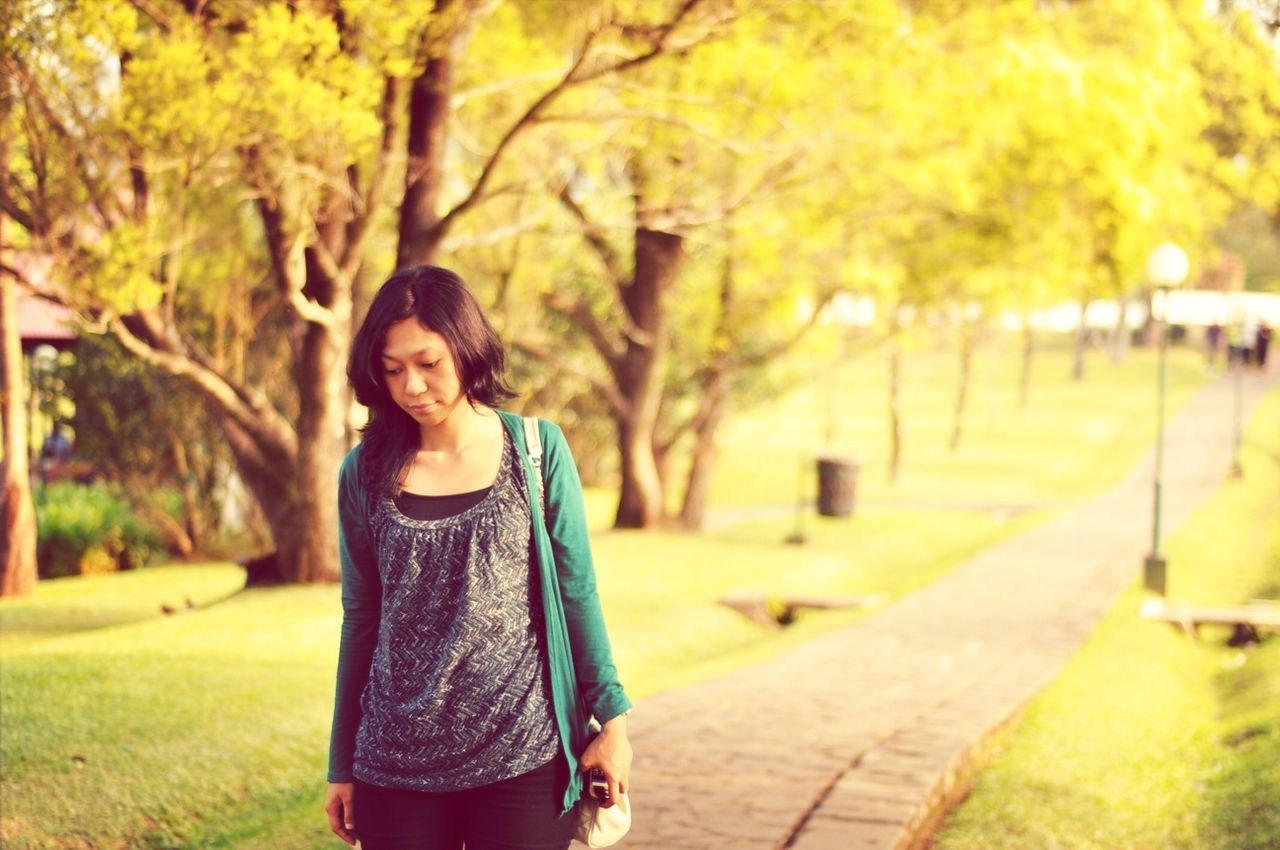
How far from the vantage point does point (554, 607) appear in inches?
119

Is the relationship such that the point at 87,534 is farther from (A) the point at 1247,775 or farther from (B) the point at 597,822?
(B) the point at 597,822

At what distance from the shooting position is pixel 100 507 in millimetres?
18781

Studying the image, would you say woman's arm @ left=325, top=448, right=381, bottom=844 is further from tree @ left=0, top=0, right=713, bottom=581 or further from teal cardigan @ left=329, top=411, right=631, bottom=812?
tree @ left=0, top=0, right=713, bottom=581

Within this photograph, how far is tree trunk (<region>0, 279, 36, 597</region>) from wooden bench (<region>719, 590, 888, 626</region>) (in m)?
6.66

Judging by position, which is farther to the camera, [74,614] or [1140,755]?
[74,614]

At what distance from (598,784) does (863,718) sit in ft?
20.6

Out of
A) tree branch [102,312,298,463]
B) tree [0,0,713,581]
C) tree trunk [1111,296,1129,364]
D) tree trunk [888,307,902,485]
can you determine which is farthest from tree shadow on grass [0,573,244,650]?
tree trunk [1111,296,1129,364]

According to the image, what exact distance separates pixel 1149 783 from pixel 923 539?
44.4 ft

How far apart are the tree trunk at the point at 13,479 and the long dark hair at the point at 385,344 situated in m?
10.9

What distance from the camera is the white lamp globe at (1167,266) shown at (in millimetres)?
16344

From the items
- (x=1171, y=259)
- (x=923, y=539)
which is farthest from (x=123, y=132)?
(x=923, y=539)

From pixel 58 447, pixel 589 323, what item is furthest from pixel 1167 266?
pixel 58 447

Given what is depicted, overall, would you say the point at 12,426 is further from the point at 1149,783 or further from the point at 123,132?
the point at 1149,783

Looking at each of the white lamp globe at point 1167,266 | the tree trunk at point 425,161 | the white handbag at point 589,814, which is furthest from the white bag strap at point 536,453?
the white lamp globe at point 1167,266
